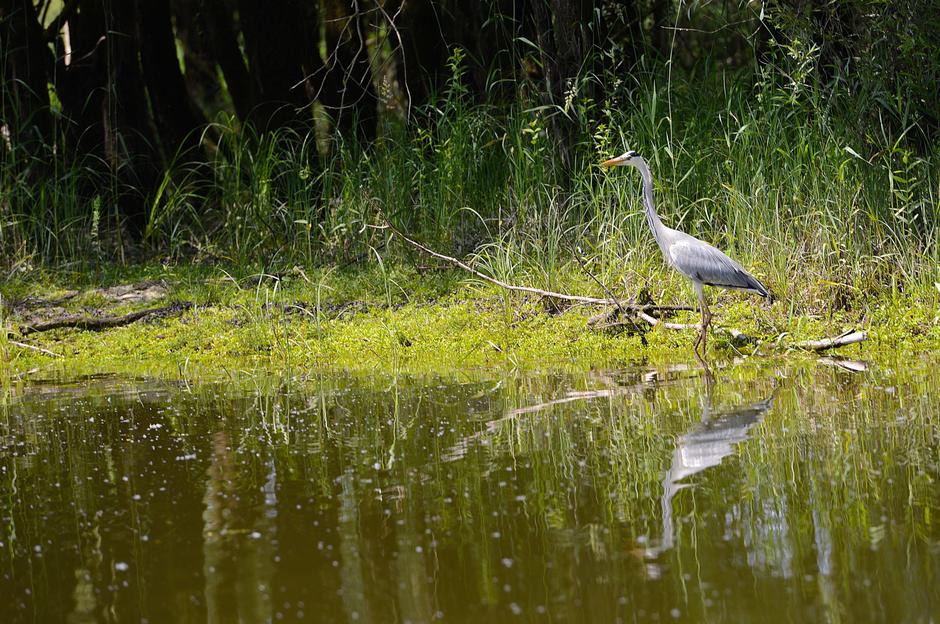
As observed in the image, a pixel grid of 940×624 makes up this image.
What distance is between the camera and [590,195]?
8328 mm

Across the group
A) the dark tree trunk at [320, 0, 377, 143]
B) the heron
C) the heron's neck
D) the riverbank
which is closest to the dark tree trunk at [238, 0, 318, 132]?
the dark tree trunk at [320, 0, 377, 143]

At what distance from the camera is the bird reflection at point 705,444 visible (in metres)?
3.31

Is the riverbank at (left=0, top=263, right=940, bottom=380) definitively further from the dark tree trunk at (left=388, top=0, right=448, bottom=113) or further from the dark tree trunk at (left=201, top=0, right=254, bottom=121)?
the dark tree trunk at (left=201, top=0, right=254, bottom=121)

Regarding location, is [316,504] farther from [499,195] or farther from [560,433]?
[499,195]

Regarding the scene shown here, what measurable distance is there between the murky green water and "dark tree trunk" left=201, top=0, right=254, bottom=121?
6674 mm

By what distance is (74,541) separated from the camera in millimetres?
3297

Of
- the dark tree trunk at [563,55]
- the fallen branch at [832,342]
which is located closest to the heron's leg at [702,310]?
the fallen branch at [832,342]

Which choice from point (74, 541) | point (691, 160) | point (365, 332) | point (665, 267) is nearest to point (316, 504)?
point (74, 541)

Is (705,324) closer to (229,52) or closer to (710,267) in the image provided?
(710,267)

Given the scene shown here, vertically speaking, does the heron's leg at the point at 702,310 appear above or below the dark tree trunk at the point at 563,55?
below

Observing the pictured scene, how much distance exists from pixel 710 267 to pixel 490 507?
342 centimetres

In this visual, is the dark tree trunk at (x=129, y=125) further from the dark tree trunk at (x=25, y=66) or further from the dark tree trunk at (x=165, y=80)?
the dark tree trunk at (x=25, y=66)

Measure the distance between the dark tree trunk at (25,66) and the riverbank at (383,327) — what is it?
2.23 m

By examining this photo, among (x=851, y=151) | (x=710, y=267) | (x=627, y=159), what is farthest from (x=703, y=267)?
(x=851, y=151)
